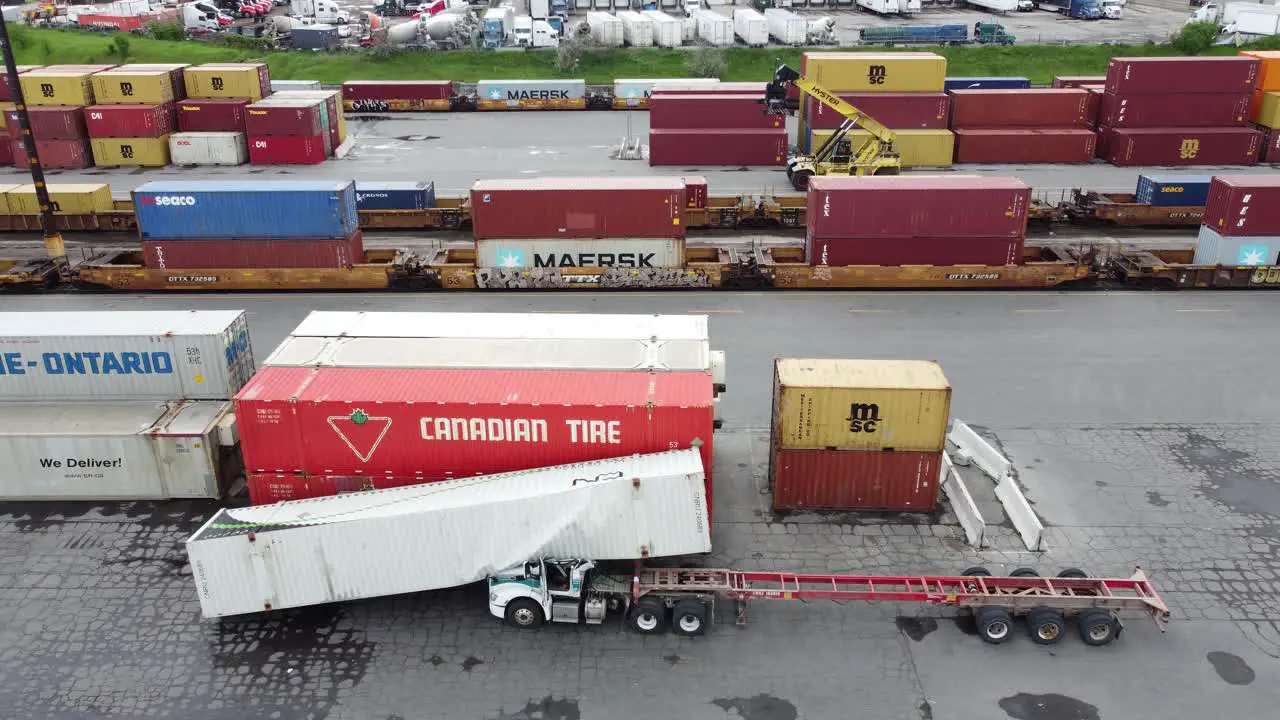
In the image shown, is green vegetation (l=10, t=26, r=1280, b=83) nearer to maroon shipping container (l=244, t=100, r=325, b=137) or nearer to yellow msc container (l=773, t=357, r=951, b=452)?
maroon shipping container (l=244, t=100, r=325, b=137)

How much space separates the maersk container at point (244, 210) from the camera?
35688 millimetres

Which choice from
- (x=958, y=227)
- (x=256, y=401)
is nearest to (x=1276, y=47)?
(x=958, y=227)

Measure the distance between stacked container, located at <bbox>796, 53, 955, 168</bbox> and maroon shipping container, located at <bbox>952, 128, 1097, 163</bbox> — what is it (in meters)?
1.58

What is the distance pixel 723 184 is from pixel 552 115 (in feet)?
88.2

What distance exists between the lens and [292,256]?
36.8m

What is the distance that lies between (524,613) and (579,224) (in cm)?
2103

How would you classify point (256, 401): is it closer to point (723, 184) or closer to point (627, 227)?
point (627, 227)

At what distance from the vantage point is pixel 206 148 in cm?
5869

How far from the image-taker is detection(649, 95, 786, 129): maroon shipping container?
188 feet

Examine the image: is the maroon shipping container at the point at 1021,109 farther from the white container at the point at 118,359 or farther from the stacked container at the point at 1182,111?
the white container at the point at 118,359

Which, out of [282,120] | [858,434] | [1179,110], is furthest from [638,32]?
[858,434]

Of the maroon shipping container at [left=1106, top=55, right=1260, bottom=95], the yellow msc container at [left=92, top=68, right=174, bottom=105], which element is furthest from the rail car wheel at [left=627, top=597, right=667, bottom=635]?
the yellow msc container at [left=92, top=68, right=174, bottom=105]

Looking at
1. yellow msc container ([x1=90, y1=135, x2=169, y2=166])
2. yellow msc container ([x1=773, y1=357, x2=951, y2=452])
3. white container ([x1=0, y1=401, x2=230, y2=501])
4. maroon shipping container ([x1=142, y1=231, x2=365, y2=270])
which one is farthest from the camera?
yellow msc container ([x1=90, y1=135, x2=169, y2=166])

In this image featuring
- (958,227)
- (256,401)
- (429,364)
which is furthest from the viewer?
(958,227)
